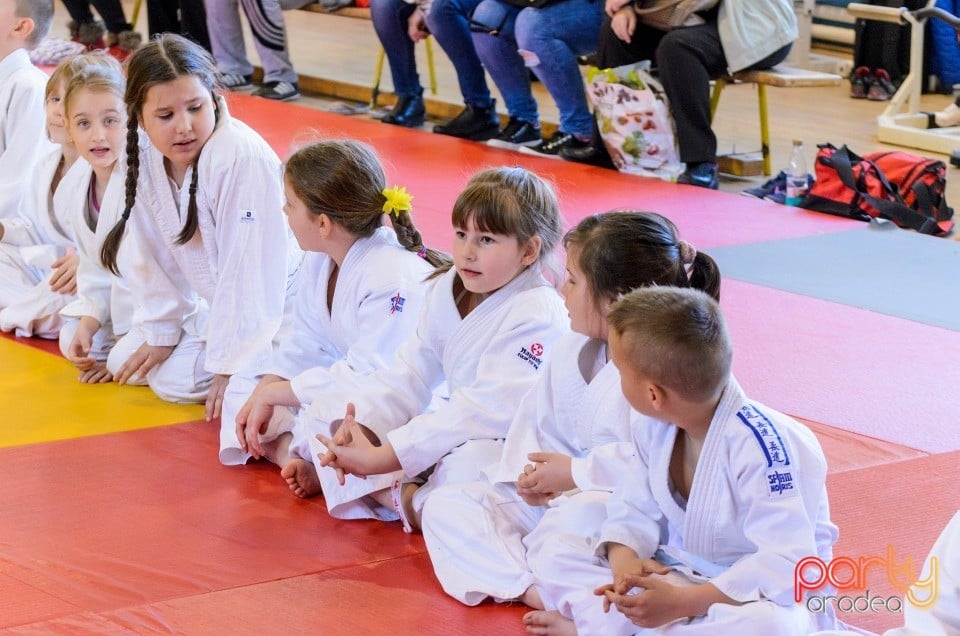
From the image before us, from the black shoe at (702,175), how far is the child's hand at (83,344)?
117 inches

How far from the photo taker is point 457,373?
2617 millimetres

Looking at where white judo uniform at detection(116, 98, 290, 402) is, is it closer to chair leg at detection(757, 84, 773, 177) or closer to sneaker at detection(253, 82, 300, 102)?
chair leg at detection(757, 84, 773, 177)

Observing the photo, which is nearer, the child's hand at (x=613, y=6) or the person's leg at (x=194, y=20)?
the child's hand at (x=613, y=6)

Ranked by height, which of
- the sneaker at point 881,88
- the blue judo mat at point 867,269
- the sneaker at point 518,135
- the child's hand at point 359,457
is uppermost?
the child's hand at point 359,457

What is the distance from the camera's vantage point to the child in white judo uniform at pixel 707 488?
1867mm

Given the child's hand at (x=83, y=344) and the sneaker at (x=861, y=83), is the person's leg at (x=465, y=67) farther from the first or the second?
the child's hand at (x=83, y=344)

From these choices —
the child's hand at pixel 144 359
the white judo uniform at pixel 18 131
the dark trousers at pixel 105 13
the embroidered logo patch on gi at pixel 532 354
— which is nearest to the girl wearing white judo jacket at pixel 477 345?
the embroidered logo patch on gi at pixel 532 354

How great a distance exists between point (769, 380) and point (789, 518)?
1.59 meters

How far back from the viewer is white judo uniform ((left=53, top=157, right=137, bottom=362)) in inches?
141

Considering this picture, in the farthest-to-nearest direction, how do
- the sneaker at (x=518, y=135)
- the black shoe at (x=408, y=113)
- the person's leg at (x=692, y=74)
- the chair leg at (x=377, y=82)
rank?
the chair leg at (x=377, y=82)
the black shoe at (x=408, y=113)
the sneaker at (x=518, y=135)
the person's leg at (x=692, y=74)

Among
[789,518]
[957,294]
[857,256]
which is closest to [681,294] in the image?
[789,518]

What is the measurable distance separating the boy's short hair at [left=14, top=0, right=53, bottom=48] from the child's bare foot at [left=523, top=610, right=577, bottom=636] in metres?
3.18

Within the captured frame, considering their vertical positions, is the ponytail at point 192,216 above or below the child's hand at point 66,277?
above

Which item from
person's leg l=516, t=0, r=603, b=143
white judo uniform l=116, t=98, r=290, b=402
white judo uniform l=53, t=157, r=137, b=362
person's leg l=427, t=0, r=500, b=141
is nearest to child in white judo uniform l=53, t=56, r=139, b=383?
white judo uniform l=53, t=157, r=137, b=362
